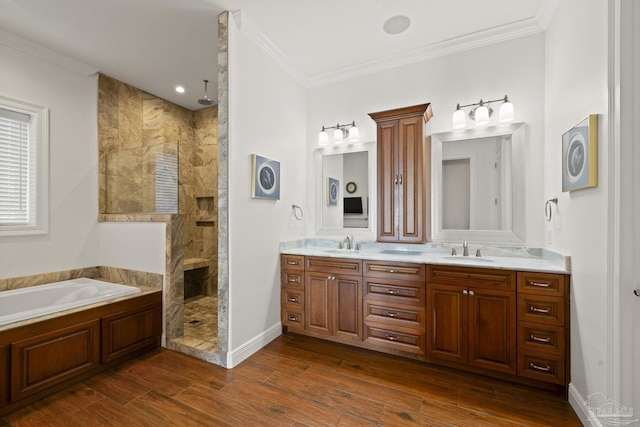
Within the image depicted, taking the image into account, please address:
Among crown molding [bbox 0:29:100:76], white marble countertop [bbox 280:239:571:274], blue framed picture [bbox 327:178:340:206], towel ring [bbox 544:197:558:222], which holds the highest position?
crown molding [bbox 0:29:100:76]

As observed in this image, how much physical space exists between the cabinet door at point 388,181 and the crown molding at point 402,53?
30.5 inches

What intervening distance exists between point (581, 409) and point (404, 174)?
203cm

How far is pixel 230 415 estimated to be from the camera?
69.4 inches

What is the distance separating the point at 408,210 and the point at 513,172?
1.01 meters

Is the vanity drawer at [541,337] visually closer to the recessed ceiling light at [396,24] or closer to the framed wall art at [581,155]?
the framed wall art at [581,155]

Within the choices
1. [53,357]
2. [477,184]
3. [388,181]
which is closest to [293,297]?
[388,181]

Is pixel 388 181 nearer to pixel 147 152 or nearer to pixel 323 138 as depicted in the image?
pixel 323 138

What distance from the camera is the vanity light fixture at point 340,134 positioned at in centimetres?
316

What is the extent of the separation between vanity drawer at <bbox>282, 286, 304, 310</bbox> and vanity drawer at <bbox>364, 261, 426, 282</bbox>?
29.8 inches

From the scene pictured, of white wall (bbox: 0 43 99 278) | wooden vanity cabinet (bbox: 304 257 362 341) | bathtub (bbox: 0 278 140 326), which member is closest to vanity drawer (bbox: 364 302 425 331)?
wooden vanity cabinet (bbox: 304 257 362 341)

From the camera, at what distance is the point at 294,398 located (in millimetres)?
1937

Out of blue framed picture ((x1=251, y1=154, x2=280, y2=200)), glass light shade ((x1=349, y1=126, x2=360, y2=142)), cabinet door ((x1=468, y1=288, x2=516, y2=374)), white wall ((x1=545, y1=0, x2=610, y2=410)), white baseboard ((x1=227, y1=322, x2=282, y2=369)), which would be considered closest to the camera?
white wall ((x1=545, y1=0, x2=610, y2=410))

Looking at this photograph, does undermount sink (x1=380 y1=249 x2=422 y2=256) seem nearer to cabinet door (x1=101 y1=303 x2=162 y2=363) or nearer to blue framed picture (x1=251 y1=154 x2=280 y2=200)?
blue framed picture (x1=251 y1=154 x2=280 y2=200)

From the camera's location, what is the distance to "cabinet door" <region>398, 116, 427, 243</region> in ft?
8.66
